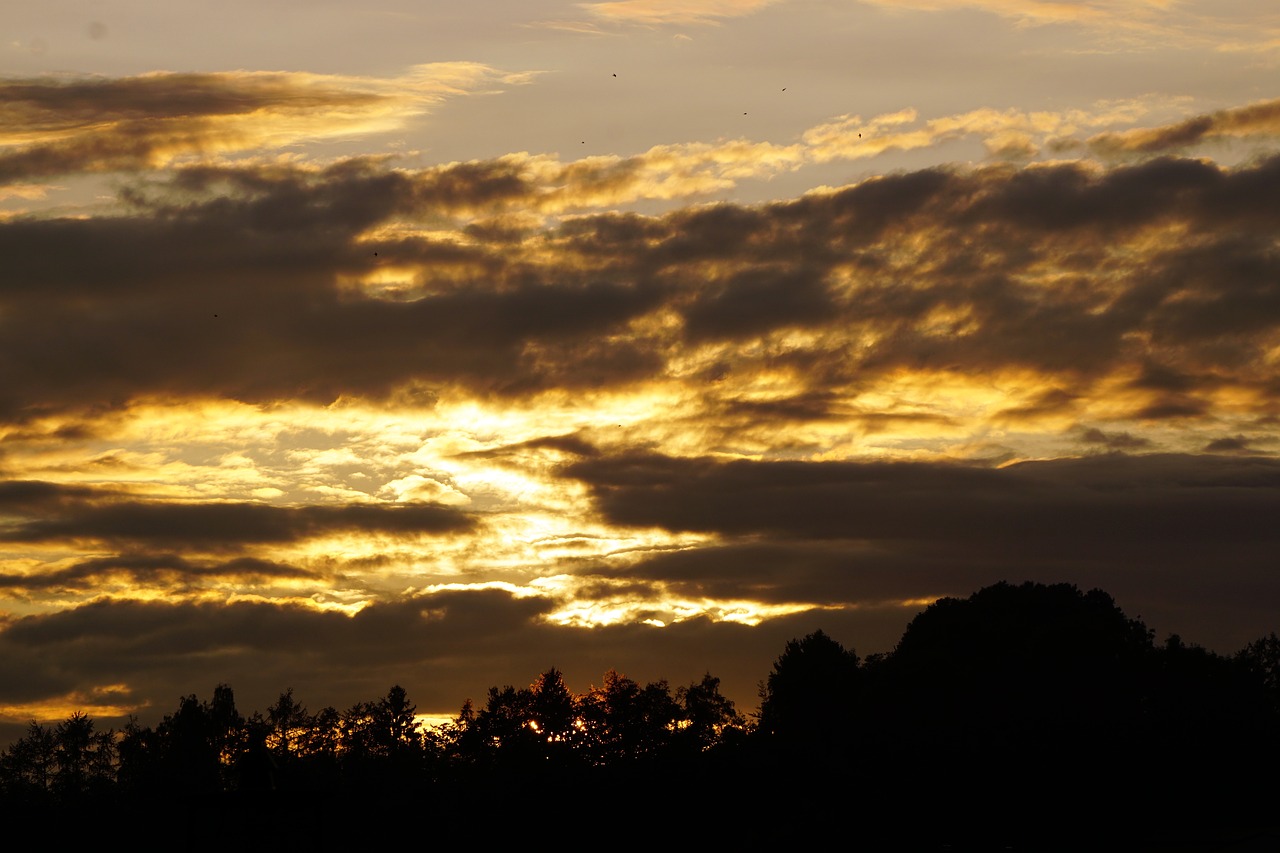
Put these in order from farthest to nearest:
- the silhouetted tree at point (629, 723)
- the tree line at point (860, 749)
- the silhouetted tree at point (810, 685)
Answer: the silhouetted tree at point (810, 685)
the silhouetted tree at point (629, 723)
the tree line at point (860, 749)

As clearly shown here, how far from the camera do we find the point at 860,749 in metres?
73.6

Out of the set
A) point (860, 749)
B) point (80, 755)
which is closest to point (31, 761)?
point (80, 755)

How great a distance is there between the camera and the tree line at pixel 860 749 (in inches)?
2611

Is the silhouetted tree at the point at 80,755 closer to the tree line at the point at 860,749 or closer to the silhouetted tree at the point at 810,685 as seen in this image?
the tree line at the point at 860,749

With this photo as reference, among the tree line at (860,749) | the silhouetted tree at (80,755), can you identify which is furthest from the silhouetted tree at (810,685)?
the silhouetted tree at (80,755)

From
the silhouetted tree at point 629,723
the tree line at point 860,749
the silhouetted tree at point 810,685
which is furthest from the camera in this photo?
the silhouetted tree at point 810,685

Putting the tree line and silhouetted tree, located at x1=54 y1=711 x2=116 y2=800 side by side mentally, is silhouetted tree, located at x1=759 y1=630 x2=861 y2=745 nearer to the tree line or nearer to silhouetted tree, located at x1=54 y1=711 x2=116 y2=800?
the tree line

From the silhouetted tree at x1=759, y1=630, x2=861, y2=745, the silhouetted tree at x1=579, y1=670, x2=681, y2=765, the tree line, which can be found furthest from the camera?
the silhouetted tree at x1=759, y1=630, x2=861, y2=745

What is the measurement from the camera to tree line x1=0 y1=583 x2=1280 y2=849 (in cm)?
6631

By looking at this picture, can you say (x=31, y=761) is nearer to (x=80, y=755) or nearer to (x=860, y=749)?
(x=80, y=755)

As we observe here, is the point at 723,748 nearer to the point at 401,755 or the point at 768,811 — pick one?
the point at 768,811

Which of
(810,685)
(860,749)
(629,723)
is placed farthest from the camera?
(810,685)

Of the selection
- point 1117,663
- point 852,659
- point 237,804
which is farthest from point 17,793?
point 1117,663

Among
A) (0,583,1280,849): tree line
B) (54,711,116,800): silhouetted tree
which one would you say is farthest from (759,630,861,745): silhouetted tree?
(54,711,116,800): silhouetted tree
